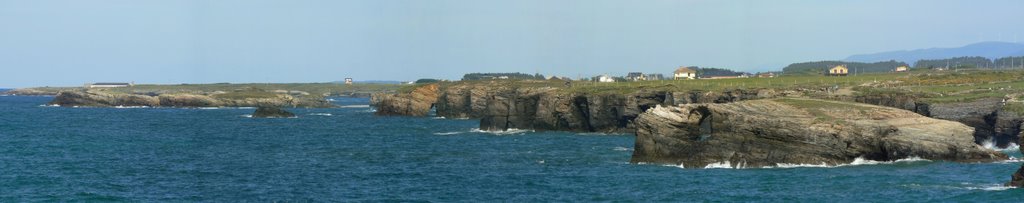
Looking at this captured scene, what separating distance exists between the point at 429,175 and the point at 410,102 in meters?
117

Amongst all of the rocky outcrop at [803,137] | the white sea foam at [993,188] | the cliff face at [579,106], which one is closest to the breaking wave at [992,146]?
the rocky outcrop at [803,137]

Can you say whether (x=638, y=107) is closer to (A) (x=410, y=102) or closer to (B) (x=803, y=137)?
(B) (x=803, y=137)

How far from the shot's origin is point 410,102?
7190 inches

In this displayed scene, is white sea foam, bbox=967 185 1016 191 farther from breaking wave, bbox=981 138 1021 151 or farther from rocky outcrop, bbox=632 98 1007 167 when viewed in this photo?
breaking wave, bbox=981 138 1021 151

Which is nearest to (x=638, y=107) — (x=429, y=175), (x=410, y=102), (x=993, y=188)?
(x=429, y=175)

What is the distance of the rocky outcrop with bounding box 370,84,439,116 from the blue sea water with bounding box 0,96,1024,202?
77856 millimetres

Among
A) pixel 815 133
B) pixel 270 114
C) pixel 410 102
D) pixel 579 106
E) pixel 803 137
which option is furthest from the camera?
pixel 410 102

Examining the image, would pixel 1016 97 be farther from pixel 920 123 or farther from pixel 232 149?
pixel 232 149

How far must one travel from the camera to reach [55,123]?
144 metres

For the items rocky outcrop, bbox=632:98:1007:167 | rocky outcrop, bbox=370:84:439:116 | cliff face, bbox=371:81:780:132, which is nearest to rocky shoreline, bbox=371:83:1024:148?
cliff face, bbox=371:81:780:132

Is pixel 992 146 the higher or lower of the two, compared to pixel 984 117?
lower

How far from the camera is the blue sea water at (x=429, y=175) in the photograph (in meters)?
54.1

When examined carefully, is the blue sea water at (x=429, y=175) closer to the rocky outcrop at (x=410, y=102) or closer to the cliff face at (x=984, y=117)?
the cliff face at (x=984, y=117)

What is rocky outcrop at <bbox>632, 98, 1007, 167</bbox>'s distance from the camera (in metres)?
65.1
